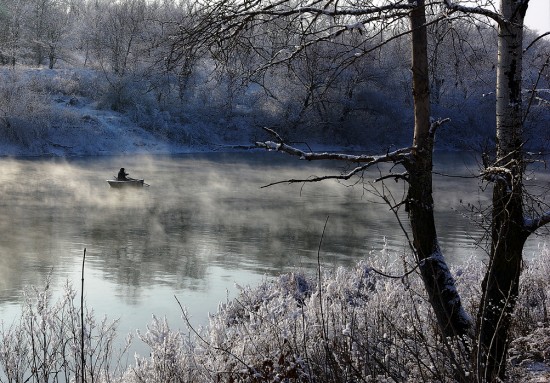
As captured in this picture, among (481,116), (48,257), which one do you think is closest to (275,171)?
(48,257)

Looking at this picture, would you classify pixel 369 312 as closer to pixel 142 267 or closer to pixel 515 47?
pixel 515 47

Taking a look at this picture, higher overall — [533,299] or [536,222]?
[536,222]

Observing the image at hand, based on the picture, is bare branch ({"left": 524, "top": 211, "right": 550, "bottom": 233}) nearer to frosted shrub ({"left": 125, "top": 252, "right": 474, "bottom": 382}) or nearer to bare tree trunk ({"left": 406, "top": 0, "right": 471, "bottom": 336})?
bare tree trunk ({"left": 406, "top": 0, "right": 471, "bottom": 336})

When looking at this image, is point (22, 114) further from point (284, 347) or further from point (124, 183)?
point (284, 347)

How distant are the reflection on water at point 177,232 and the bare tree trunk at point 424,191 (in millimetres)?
712

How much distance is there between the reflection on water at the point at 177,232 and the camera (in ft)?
44.2

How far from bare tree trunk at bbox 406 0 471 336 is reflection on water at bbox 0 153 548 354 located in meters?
0.71

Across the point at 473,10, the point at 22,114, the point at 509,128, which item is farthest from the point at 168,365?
the point at 22,114

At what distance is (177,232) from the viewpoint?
1959 centimetres

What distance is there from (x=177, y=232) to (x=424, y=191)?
14.2m

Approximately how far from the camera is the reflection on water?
1346 cm

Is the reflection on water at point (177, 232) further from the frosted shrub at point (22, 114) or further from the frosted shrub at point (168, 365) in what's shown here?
the frosted shrub at point (22, 114)

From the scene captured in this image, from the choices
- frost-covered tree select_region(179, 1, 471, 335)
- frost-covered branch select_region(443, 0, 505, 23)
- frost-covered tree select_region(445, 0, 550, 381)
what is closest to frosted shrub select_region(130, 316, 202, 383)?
frost-covered tree select_region(179, 1, 471, 335)

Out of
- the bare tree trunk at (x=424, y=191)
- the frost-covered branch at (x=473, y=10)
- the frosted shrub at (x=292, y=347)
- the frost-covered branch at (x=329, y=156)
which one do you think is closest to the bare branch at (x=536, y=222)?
the bare tree trunk at (x=424, y=191)
